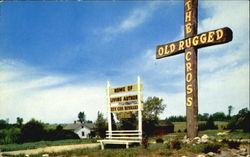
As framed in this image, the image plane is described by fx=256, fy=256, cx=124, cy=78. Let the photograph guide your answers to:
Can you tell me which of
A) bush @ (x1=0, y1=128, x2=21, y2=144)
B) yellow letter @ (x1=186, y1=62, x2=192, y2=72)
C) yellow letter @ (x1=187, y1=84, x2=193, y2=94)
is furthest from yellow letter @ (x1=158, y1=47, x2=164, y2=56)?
bush @ (x1=0, y1=128, x2=21, y2=144)

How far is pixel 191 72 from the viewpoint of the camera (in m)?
14.5

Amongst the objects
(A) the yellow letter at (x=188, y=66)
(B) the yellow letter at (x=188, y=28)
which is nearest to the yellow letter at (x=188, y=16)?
(B) the yellow letter at (x=188, y=28)

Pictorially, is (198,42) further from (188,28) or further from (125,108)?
(125,108)

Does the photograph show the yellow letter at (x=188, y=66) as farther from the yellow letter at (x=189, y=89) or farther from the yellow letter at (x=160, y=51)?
the yellow letter at (x=160, y=51)

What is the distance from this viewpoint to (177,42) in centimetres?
1584

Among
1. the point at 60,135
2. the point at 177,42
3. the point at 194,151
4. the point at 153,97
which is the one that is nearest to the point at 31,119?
the point at 60,135

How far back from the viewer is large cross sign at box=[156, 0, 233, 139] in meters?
13.7

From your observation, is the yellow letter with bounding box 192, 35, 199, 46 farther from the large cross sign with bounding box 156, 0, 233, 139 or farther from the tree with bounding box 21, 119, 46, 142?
the tree with bounding box 21, 119, 46, 142

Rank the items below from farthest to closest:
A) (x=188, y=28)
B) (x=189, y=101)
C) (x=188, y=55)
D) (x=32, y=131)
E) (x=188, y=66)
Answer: (x=32, y=131) → (x=188, y=28) → (x=188, y=55) → (x=188, y=66) → (x=189, y=101)

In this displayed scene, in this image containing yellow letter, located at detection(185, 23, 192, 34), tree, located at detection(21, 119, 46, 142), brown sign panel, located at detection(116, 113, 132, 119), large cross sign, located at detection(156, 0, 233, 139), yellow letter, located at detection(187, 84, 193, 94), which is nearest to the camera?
large cross sign, located at detection(156, 0, 233, 139)

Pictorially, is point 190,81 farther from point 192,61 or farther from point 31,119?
point 31,119

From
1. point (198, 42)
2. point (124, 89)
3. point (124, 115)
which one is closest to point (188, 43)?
point (198, 42)

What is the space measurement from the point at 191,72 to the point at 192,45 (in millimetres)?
1592

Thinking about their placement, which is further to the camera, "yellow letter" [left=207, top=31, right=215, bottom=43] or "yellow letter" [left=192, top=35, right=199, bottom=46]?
"yellow letter" [left=192, top=35, right=199, bottom=46]
